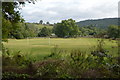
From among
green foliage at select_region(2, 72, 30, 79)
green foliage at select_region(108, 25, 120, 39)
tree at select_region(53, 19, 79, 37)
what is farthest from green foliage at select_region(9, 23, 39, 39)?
tree at select_region(53, 19, 79, 37)

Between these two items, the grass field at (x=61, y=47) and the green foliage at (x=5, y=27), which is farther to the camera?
the grass field at (x=61, y=47)

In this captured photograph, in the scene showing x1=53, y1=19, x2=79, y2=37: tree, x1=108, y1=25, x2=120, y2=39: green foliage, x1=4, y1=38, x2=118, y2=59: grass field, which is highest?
x1=53, y1=19, x2=79, y2=37: tree

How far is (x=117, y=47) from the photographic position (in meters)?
6.86

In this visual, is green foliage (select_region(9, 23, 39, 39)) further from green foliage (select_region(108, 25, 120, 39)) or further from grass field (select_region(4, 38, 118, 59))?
green foliage (select_region(108, 25, 120, 39))

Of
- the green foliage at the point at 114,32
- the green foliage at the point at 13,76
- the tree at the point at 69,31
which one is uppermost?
the tree at the point at 69,31

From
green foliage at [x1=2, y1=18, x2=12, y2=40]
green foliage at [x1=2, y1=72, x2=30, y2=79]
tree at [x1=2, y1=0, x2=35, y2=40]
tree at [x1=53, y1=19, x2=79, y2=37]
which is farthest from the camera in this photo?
tree at [x1=53, y1=19, x2=79, y2=37]

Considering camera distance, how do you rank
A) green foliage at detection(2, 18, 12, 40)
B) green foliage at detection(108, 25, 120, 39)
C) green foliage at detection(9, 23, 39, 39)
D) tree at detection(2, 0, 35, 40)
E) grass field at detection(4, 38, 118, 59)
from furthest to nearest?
green foliage at detection(9, 23, 39, 39), grass field at detection(4, 38, 118, 59), green foliage at detection(108, 25, 120, 39), tree at detection(2, 0, 35, 40), green foliage at detection(2, 18, 12, 40)

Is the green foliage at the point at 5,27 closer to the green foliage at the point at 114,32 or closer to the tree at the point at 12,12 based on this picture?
the tree at the point at 12,12

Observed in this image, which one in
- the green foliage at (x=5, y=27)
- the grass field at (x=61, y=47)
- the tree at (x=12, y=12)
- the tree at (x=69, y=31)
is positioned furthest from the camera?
the tree at (x=69, y=31)

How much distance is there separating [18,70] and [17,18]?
8.11 feet

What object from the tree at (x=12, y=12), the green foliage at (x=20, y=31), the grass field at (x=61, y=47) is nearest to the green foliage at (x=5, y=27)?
the tree at (x=12, y=12)

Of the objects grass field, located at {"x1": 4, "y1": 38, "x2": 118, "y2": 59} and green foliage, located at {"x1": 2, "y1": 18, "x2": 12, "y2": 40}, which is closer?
green foliage, located at {"x1": 2, "y1": 18, "x2": 12, "y2": 40}

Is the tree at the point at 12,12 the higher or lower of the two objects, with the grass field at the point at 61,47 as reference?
higher

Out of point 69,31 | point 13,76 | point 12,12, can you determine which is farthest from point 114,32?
point 69,31
